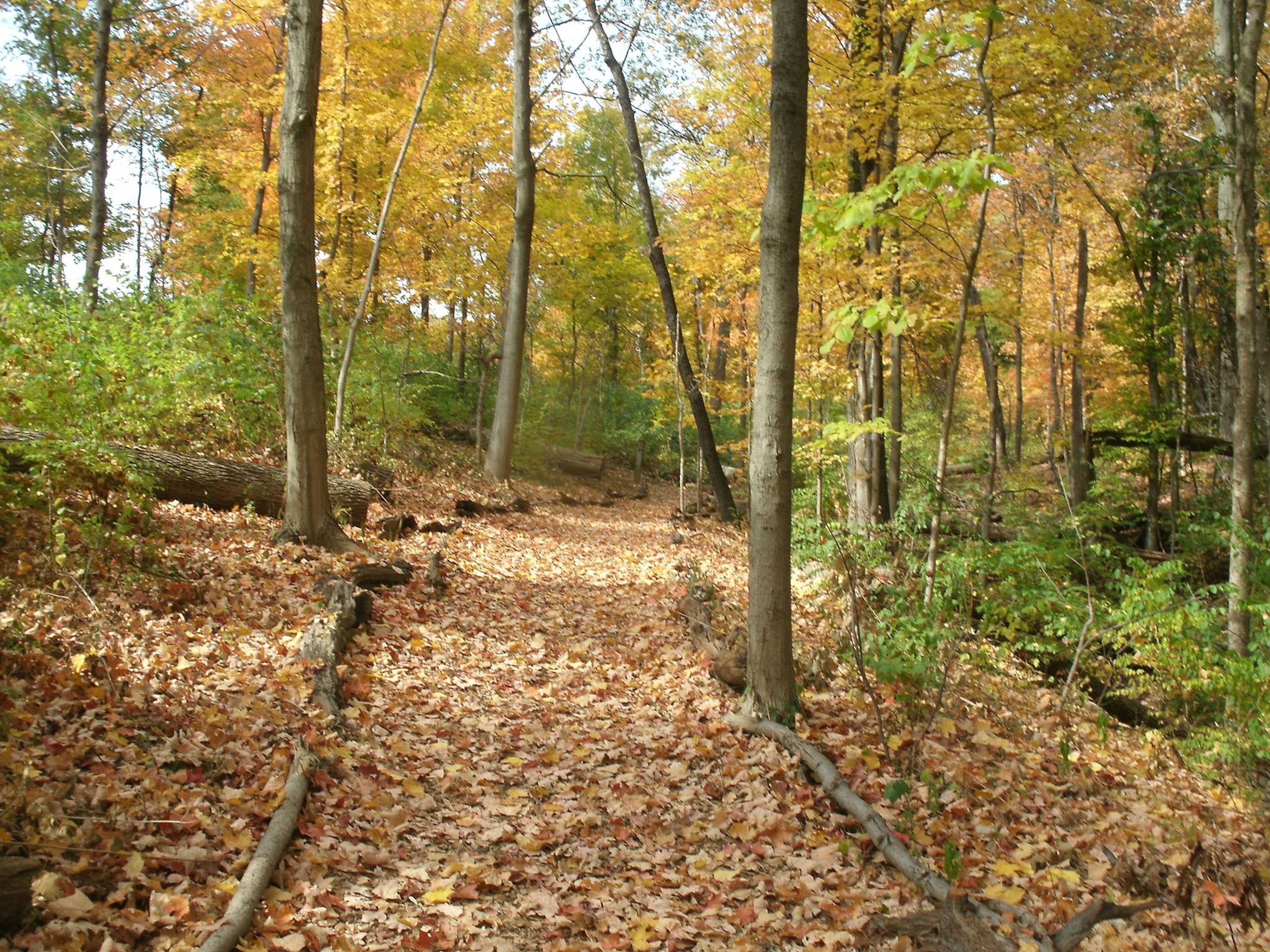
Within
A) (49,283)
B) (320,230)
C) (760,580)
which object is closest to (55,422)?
(760,580)

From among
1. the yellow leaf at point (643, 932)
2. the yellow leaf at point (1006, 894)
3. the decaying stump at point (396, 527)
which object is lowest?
the yellow leaf at point (643, 932)

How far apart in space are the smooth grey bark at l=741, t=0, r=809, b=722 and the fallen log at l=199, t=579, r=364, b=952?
9.24 feet

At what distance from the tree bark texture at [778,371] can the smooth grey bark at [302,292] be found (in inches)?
182

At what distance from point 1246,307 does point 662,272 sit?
9.90 metres

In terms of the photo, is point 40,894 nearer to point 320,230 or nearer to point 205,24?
point 320,230

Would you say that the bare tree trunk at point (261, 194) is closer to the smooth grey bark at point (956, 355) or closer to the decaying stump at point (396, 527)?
the decaying stump at point (396, 527)

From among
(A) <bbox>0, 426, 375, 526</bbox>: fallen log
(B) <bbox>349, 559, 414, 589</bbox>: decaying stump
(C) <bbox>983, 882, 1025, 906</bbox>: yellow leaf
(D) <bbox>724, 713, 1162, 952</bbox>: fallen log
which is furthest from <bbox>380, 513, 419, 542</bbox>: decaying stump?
(C) <bbox>983, 882, 1025, 906</bbox>: yellow leaf

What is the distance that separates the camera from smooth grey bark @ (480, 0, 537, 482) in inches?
577

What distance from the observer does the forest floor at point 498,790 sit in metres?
3.27

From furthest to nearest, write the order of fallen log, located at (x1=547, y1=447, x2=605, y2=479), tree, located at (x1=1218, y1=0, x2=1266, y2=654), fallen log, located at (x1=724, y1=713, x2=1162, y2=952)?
fallen log, located at (x1=547, y1=447, x2=605, y2=479)
tree, located at (x1=1218, y1=0, x2=1266, y2=654)
fallen log, located at (x1=724, y1=713, x2=1162, y2=952)

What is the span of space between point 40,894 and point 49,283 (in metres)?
12.5

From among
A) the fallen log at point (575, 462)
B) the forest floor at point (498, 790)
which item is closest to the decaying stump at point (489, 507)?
Result: the forest floor at point (498, 790)

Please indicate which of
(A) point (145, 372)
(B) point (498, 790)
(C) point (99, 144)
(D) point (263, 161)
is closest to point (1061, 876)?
(B) point (498, 790)

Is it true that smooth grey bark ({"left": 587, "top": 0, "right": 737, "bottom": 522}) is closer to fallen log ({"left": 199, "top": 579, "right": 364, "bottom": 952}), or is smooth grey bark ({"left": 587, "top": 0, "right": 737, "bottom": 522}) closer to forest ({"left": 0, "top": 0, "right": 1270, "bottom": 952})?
forest ({"left": 0, "top": 0, "right": 1270, "bottom": 952})
